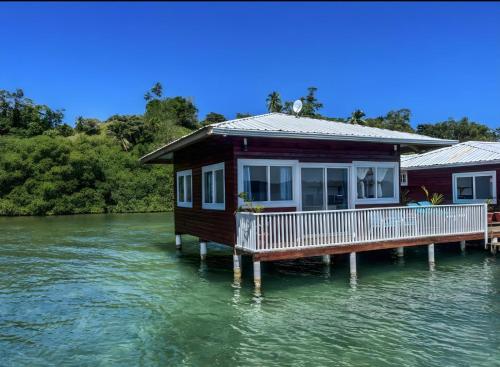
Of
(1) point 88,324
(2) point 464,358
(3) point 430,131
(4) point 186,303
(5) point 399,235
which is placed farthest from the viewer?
(3) point 430,131

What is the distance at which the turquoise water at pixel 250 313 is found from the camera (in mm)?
6699

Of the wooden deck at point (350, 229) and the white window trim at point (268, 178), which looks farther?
the white window trim at point (268, 178)

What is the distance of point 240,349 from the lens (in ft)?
22.7

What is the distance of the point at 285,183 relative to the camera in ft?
40.4

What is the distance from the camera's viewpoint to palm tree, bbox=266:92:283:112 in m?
71.9

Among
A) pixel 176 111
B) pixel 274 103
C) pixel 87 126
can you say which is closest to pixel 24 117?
pixel 87 126

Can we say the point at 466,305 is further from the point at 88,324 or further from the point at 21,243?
the point at 21,243

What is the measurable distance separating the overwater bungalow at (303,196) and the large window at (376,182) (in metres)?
0.03

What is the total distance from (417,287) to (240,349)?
5972 mm

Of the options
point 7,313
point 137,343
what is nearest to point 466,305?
point 137,343

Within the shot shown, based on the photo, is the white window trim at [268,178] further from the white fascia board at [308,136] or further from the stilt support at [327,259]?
the stilt support at [327,259]

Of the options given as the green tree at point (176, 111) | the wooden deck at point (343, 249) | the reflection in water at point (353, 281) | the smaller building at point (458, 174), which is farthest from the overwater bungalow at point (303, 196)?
the green tree at point (176, 111)

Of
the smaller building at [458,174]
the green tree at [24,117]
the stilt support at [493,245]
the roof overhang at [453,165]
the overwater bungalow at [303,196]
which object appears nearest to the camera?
the overwater bungalow at [303,196]

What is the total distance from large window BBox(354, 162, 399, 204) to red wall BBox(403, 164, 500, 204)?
20.7ft
